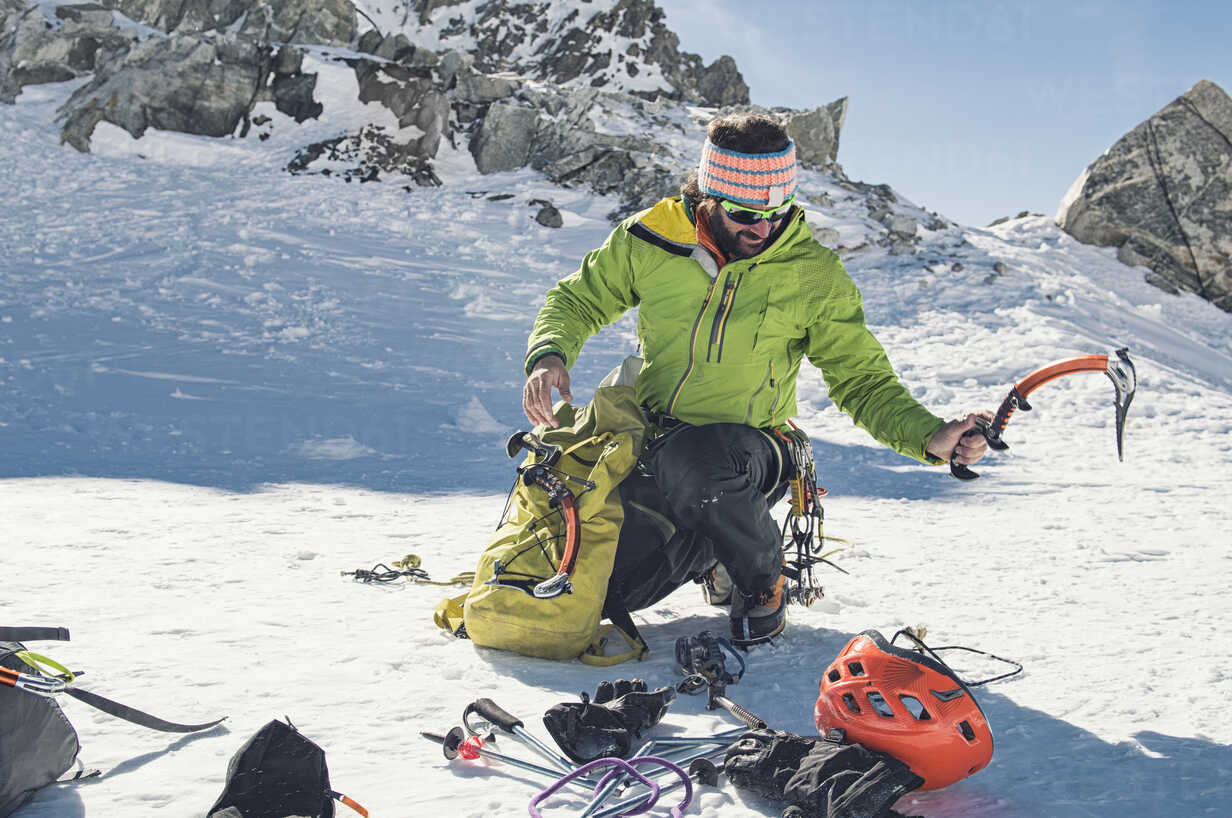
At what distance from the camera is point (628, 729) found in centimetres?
201

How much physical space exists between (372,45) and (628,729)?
21703 mm

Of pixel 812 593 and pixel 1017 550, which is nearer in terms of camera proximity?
pixel 812 593

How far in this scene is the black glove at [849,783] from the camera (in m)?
1.59

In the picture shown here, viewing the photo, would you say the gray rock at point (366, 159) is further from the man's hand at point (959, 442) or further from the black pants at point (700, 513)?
the man's hand at point (959, 442)

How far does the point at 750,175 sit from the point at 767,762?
5.67 feet

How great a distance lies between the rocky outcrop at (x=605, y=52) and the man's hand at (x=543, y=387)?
32857 mm

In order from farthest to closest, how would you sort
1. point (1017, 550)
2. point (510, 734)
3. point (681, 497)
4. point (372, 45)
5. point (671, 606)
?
point (372, 45), point (1017, 550), point (671, 606), point (681, 497), point (510, 734)

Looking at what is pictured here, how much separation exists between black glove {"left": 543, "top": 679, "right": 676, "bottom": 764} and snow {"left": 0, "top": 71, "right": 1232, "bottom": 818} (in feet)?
0.50

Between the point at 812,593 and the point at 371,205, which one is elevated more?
the point at 371,205

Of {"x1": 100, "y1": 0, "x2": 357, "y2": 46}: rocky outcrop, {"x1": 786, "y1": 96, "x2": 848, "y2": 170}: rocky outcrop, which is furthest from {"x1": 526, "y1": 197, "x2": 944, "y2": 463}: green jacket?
{"x1": 100, "y1": 0, "x2": 357, "y2": 46}: rocky outcrop

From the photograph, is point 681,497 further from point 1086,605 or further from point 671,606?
point 1086,605

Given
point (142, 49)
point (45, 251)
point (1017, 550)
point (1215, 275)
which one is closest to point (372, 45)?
point (142, 49)

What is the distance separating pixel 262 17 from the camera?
23531 mm

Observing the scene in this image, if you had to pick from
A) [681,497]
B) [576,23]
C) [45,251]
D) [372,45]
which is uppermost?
[576,23]
